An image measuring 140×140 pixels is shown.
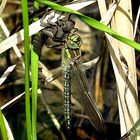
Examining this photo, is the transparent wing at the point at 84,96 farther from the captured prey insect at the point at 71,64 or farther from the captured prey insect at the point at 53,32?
the captured prey insect at the point at 53,32

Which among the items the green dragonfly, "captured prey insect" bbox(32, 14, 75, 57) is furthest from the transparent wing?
"captured prey insect" bbox(32, 14, 75, 57)

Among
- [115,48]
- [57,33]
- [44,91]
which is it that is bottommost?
[44,91]

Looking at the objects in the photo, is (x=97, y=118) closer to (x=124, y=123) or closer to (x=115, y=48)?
(x=124, y=123)

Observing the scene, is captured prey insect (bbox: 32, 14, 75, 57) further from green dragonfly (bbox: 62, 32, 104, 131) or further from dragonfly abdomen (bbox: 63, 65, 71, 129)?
dragonfly abdomen (bbox: 63, 65, 71, 129)

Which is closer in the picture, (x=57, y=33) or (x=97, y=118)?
(x=97, y=118)

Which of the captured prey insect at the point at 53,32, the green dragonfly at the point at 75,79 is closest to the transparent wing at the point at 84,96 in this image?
the green dragonfly at the point at 75,79

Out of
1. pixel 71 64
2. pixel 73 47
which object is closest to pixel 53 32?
pixel 73 47

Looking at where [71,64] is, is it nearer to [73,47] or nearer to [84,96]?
[73,47]

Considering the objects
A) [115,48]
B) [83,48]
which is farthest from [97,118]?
[83,48]
